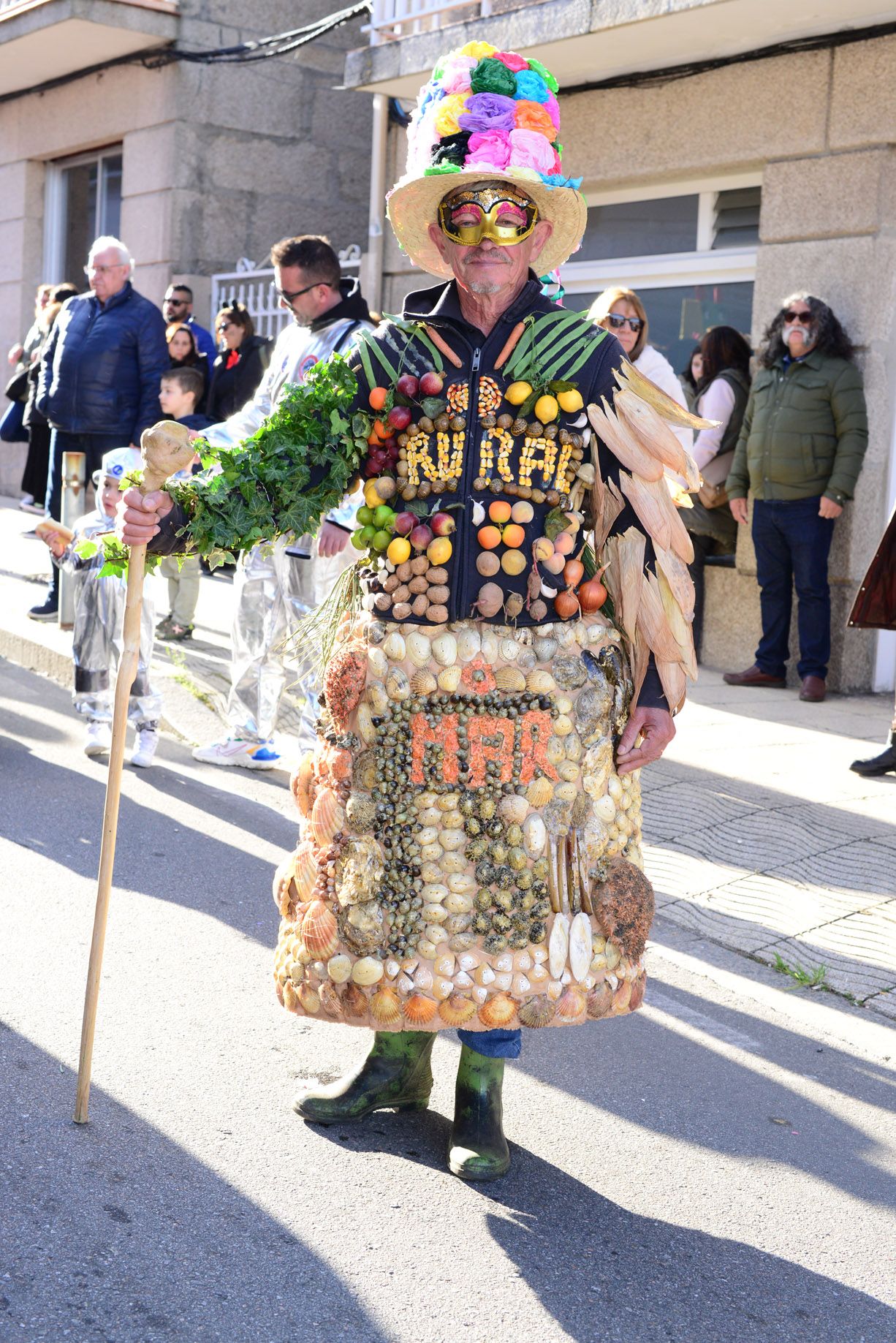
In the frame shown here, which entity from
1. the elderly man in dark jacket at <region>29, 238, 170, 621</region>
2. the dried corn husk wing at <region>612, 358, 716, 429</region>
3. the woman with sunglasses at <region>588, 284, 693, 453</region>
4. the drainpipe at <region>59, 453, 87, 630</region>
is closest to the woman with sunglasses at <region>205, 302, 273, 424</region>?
the elderly man in dark jacket at <region>29, 238, 170, 621</region>

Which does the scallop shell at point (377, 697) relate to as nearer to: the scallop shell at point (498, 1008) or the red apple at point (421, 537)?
the red apple at point (421, 537)

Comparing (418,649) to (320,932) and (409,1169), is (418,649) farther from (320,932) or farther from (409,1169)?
(409,1169)

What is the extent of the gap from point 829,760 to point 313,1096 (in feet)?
13.6

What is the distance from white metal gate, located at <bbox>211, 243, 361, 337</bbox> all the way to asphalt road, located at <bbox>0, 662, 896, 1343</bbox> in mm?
8241

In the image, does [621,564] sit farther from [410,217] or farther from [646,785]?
[646,785]

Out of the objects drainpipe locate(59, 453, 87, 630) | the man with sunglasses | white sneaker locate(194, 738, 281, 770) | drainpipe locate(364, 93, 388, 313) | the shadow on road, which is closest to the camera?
the shadow on road

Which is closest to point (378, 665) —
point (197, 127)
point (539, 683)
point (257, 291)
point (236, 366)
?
point (539, 683)

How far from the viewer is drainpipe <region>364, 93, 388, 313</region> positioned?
11.4 m

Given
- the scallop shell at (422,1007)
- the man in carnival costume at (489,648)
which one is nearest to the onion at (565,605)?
the man in carnival costume at (489,648)

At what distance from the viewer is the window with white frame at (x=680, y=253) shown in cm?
942

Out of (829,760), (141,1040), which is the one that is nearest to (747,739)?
(829,760)

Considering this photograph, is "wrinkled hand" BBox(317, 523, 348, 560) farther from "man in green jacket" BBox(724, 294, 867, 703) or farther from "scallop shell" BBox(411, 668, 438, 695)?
"man in green jacket" BBox(724, 294, 867, 703)

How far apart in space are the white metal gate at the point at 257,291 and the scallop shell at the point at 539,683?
919cm

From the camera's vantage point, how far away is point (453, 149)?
10.2 ft
